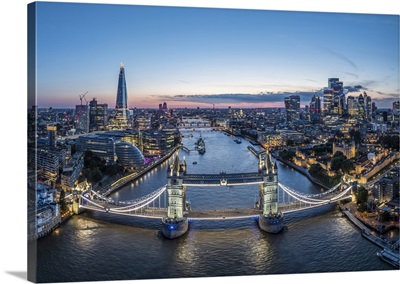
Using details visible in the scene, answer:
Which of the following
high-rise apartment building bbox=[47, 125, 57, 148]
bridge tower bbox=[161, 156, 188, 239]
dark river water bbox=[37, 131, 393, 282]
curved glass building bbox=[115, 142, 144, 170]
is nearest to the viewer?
dark river water bbox=[37, 131, 393, 282]

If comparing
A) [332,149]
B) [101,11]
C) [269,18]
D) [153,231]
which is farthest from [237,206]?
[332,149]

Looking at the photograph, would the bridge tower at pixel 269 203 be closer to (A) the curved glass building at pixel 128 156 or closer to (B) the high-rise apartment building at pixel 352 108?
(A) the curved glass building at pixel 128 156

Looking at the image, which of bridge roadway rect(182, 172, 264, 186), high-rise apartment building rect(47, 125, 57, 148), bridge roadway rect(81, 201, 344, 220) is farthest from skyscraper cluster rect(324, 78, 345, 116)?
high-rise apartment building rect(47, 125, 57, 148)

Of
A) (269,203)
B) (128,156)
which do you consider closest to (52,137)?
(128,156)

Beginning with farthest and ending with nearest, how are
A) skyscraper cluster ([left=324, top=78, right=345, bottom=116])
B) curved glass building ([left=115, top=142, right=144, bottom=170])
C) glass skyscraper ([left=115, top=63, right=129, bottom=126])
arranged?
curved glass building ([left=115, top=142, right=144, bottom=170]) < glass skyscraper ([left=115, top=63, right=129, bottom=126]) < skyscraper cluster ([left=324, top=78, right=345, bottom=116])

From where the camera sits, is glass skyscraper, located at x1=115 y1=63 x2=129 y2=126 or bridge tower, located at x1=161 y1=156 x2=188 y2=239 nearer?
bridge tower, located at x1=161 y1=156 x2=188 y2=239

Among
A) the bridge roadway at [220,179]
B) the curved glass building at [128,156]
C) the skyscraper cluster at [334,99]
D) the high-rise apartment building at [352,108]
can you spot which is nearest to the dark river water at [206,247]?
the bridge roadway at [220,179]

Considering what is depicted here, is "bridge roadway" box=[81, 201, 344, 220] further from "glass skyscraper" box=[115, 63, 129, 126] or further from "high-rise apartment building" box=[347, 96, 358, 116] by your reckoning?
"high-rise apartment building" box=[347, 96, 358, 116]
